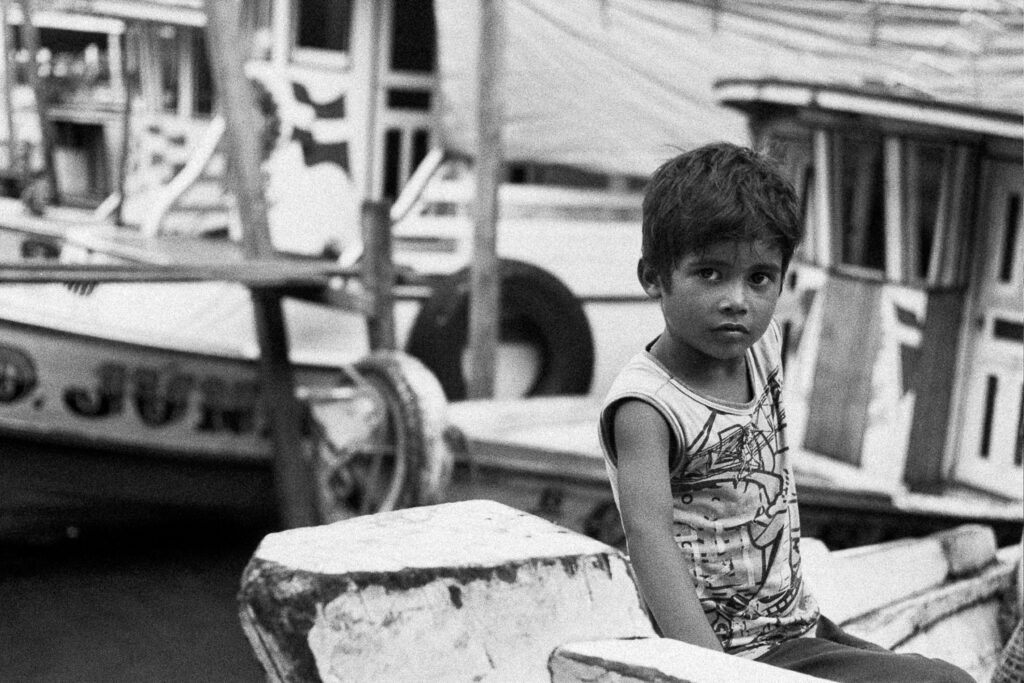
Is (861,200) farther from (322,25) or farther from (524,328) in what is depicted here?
(322,25)

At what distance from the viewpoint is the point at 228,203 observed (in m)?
9.62

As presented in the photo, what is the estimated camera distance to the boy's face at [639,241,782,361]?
61.7 inches

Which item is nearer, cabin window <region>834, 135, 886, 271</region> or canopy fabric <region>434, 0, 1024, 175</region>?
cabin window <region>834, 135, 886, 271</region>

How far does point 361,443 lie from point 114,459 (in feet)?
4.87

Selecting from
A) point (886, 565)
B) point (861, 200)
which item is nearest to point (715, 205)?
point (886, 565)

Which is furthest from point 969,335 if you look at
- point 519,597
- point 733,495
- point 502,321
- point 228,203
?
point 228,203

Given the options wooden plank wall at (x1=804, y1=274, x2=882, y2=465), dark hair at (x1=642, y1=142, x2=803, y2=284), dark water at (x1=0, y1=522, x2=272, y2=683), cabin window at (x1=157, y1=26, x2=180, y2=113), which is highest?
dark hair at (x1=642, y1=142, x2=803, y2=284)

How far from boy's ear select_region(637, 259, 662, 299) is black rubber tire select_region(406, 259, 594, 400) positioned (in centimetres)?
489

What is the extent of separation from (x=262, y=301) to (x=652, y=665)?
444cm

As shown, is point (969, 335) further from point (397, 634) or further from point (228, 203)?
point (228, 203)

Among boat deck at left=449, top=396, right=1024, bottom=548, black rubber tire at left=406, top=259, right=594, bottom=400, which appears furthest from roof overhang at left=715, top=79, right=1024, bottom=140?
black rubber tire at left=406, top=259, right=594, bottom=400

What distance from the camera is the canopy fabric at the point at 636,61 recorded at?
22.8 ft

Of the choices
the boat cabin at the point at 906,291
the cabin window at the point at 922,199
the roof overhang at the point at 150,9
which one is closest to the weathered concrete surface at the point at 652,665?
the boat cabin at the point at 906,291

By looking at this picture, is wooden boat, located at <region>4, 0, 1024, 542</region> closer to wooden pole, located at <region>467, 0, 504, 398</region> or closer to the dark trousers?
wooden pole, located at <region>467, 0, 504, 398</region>
